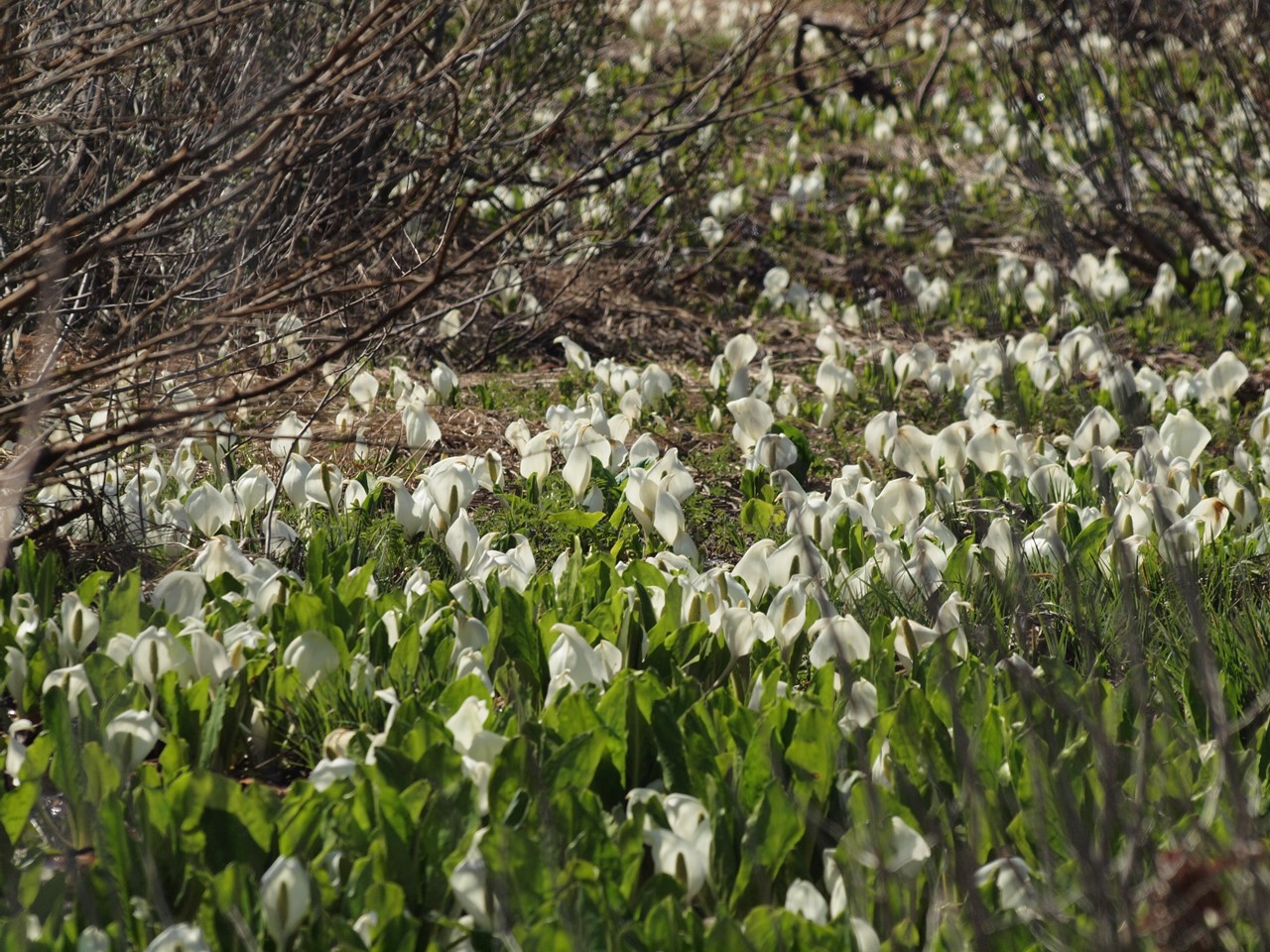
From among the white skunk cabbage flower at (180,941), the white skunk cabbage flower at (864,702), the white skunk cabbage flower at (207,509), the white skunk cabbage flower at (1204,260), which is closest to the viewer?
the white skunk cabbage flower at (180,941)

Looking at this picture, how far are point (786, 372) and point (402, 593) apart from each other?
3360 mm

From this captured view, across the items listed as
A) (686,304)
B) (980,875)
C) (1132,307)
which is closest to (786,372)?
(686,304)

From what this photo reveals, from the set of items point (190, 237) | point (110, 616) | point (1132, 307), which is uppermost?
point (190, 237)

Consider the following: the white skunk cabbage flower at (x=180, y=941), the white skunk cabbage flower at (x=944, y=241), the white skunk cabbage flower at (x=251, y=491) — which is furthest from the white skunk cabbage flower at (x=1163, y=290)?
the white skunk cabbage flower at (x=180, y=941)

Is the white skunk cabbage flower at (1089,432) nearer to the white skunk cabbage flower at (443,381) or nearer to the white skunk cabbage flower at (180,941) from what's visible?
the white skunk cabbage flower at (443,381)

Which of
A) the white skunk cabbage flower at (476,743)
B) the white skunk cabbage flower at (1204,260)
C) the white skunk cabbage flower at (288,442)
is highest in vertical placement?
the white skunk cabbage flower at (288,442)

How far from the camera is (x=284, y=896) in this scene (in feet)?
5.73

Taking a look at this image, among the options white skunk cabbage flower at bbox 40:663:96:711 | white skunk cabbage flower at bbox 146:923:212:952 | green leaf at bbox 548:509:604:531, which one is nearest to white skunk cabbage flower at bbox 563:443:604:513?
green leaf at bbox 548:509:604:531

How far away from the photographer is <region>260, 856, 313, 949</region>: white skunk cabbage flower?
68.6 inches

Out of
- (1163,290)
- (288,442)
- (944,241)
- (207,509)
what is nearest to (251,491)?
(207,509)

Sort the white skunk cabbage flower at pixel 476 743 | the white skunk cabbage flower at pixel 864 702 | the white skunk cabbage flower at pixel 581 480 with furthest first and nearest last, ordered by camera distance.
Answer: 1. the white skunk cabbage flower at pixel 581 480
2. the white skunk cabbage flower at pixel 864 702
3. the white skunk cabbage flower at pixel 476 743

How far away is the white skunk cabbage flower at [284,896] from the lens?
174 centimetres

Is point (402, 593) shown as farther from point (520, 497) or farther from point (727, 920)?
point (727, 920)

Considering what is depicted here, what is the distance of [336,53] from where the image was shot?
2338mm
